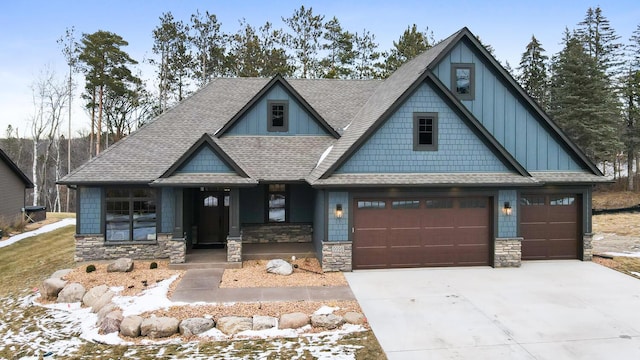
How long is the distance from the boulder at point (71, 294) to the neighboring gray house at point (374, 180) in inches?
111

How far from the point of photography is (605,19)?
38406 millimetres

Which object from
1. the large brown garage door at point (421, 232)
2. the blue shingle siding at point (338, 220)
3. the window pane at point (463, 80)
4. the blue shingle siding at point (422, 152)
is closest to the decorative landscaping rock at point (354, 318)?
the blue shingle siding at point (338, 220)

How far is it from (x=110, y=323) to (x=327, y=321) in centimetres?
440

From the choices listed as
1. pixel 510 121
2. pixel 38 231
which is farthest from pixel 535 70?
pixel 38 231

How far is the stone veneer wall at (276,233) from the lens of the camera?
1498 cm

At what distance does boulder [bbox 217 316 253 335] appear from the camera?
7.63 m

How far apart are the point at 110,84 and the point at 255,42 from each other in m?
11.9

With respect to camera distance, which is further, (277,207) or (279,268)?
(277,207)

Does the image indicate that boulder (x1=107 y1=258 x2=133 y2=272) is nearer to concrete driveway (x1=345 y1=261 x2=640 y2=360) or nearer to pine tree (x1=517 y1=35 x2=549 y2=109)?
concrete driveway (x1=345 y1=261 x2=640 y2=360)

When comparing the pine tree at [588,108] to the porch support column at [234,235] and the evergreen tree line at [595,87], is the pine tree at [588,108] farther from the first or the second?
the porch support column at [234,235]

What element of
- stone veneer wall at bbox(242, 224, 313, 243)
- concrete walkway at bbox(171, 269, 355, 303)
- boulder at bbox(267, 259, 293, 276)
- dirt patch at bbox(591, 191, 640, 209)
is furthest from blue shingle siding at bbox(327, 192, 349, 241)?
dirt patch at bbox(591, 191, 640, 209)

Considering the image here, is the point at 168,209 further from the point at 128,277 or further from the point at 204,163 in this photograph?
the point at 128,277

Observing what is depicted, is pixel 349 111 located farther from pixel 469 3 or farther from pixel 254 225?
pixel 469 3

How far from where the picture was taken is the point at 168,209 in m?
13.4
